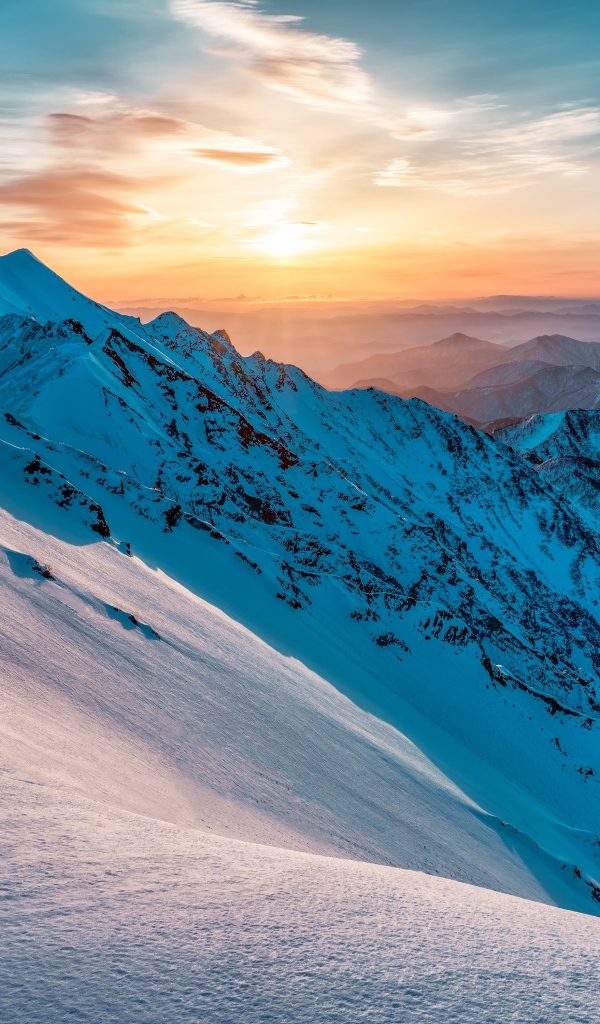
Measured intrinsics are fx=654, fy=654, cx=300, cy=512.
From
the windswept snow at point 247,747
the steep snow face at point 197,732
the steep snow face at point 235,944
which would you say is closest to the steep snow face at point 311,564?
the windswept snow at point 247,747

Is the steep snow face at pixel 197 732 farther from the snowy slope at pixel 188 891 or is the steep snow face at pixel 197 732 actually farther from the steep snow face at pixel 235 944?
the steep snow face at pixel 235 944

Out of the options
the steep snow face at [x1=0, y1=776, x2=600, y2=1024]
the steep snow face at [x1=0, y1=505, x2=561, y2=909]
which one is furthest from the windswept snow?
the steep snow face at [x1=0, y1=505, x2=561, y2=909]

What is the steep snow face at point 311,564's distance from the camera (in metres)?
43.8

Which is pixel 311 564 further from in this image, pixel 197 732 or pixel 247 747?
pixel 197 732

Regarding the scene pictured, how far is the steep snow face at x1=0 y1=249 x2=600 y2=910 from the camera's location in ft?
144

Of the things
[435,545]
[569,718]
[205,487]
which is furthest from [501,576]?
[205,487]

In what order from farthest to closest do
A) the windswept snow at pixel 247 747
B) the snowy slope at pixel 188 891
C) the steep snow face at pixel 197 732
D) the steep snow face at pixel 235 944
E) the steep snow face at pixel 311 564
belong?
the steep snow face at pixel 311 564 < the steep snow face at pixel 197 732 < the windswept snow at pixel 247 747 < the snowy slope at pixel 188 891 < the steep snow face at pixel 235 944

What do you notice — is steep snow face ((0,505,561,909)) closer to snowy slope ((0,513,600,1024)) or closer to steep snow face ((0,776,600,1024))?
snowy slope ((0,513,600,1024))

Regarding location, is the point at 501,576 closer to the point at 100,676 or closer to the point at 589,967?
the point at 100,676

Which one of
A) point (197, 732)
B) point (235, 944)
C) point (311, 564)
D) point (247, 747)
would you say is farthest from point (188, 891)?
point (311, 564)

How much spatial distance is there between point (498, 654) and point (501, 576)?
241ft

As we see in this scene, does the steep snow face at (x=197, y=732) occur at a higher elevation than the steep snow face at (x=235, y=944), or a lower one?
lower

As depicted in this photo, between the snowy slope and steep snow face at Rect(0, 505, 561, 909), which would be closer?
the snowy slope

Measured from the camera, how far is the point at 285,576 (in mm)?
54562
